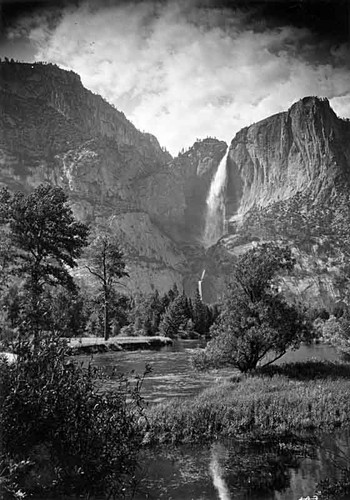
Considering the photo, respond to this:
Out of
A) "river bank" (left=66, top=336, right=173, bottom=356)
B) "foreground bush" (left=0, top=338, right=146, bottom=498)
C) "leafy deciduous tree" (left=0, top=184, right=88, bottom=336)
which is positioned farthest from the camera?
"river bank" (left=66, top=336, right=173, bottom=356)

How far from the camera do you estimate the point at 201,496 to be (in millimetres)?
8492

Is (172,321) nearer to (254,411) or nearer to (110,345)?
(110,345)

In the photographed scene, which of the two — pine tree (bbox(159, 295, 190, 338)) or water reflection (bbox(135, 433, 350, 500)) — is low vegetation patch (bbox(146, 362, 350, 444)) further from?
pine tree (bbox(159, 295, 190, 338))

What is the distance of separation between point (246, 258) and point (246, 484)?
1423 cm

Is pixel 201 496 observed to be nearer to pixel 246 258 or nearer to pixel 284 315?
pixel 284 315

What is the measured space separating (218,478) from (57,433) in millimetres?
4911

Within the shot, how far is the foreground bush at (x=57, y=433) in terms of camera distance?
5902 millimetres

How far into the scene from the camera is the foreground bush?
590 cm

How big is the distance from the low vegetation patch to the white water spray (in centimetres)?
137

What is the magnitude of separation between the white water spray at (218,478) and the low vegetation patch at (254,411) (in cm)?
137

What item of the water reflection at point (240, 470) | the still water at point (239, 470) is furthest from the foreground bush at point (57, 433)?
the water reflection at point (240, 470)

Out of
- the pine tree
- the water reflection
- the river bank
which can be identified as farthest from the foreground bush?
the pine tree

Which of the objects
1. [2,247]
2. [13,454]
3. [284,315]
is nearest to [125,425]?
[13,454]

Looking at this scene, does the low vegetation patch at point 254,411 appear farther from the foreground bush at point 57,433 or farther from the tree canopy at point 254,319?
the foreground bush at point 57,433
